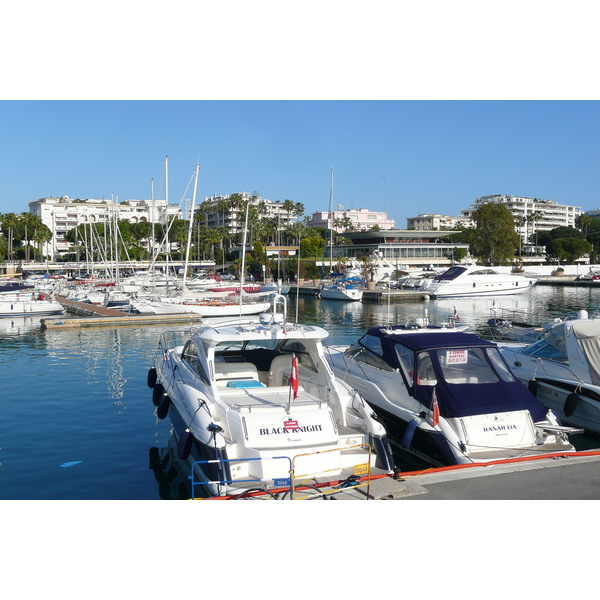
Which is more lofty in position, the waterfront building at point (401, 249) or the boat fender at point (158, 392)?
the waterfront building at point (401, 249)

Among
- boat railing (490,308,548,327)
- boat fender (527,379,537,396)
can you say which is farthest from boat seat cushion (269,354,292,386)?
boat railing (490,308,548,327)

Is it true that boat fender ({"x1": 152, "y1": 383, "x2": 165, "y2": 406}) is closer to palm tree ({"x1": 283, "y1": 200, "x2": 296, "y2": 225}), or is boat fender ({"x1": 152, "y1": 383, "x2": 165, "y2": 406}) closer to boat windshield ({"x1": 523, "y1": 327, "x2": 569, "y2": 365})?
boat windshield ({"x1": 523, "y1": 327, "x2": 569, "y2": 365})

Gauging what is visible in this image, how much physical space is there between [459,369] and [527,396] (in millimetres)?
1355

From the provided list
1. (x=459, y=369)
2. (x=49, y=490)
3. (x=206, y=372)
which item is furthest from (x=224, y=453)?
(x=459, y=369)

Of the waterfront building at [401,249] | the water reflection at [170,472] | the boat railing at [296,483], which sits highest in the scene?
the waterfront building at [401,249]

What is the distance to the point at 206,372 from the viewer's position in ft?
34.9

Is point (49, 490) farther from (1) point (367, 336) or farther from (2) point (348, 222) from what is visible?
(2) point (348, 222)

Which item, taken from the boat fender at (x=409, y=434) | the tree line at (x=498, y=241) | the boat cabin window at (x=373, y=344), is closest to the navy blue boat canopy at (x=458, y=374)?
the boat cabin window at (x=373, y=344)

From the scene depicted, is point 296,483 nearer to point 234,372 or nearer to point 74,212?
point 234,372

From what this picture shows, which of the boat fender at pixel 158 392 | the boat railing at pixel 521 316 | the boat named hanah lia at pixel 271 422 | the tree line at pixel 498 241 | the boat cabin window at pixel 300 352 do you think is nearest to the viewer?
the boat named hanah lia at pixel 271 422

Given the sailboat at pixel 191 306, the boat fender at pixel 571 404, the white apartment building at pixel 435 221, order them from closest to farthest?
the boat fender at pixel 571 404 → the sailboat at pixel 191 306 → the white apartment building at pixel 435 221

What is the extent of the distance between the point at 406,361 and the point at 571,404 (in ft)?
12.3

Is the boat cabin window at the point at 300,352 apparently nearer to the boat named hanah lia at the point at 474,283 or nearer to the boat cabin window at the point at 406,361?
the boat cabin window at the point at 406,361

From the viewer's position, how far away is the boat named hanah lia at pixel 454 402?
10.1 metres
